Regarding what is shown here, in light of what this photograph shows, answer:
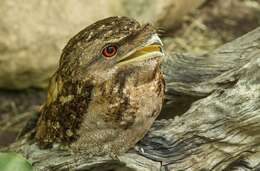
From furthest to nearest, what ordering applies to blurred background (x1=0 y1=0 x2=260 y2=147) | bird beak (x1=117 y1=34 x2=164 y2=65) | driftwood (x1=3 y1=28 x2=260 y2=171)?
1. blurred background (x1=0 y1=0 x2=260 y2=147)
2. driftwood (x1=3 y1=28 x2=260 y2=171)
3. bird beak (x1=117 y1=34 x2=164 y2=65)

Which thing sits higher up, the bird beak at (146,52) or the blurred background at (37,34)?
the blurred background at (37,34)

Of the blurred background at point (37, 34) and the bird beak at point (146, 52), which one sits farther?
the blurred background at point (37, 34)

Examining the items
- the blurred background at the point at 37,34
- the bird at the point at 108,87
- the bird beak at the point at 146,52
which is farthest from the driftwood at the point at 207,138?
the blurred background at the point at 37,34

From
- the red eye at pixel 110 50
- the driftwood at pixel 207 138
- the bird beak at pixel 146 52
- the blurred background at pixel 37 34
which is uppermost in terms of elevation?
the blurred background at pixel 37 34

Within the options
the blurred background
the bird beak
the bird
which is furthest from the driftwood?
the blurred background

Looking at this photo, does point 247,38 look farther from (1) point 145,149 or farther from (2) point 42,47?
(2) point 42,47

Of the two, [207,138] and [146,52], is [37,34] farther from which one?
[146,52]

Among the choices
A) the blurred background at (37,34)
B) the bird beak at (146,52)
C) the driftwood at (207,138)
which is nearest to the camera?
the bird beak at (146,52)

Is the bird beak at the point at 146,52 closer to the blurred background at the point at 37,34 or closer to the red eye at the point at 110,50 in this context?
the red eye at the point at 110,50

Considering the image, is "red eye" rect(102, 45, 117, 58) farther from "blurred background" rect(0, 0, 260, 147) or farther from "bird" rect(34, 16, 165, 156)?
"blurred background" rect(0, 0, 260, 147)
